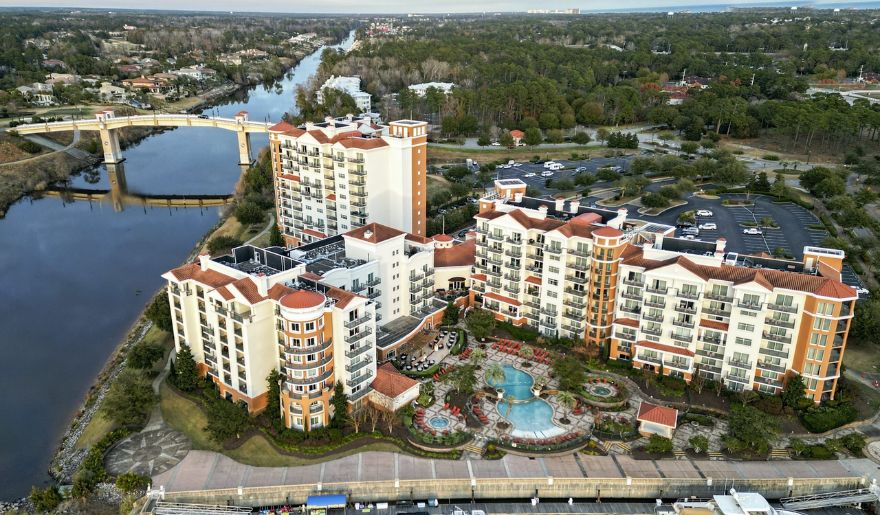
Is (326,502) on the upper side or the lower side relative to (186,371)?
lower

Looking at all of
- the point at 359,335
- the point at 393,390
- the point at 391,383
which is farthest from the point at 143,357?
the point at 393,390

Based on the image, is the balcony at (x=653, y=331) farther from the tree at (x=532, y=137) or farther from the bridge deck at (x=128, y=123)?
the bridge deck at (x=128, y=123)

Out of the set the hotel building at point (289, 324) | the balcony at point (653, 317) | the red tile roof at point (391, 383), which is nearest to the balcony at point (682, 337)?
the balcony at point (653, 317)

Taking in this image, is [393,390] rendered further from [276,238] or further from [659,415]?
[276,238]

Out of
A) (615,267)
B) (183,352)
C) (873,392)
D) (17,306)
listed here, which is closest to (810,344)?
(873,392)

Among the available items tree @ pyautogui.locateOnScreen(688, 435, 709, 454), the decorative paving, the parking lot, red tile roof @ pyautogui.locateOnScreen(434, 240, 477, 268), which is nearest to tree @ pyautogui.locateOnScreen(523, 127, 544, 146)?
the parking lot

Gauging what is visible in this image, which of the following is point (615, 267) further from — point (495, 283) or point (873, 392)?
point (873, 392)

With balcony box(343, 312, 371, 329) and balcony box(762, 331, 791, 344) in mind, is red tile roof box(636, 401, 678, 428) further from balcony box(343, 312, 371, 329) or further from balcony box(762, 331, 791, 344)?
balcony box(343, 312, 371, 329)
